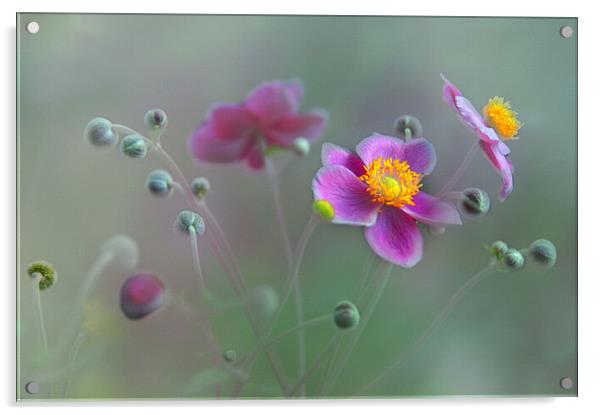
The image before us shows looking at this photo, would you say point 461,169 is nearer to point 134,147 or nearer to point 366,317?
point 366,317

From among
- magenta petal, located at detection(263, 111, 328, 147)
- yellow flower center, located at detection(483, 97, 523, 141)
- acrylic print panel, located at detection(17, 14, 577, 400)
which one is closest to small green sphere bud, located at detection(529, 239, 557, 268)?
acrylic print panel, located at detection(17, 14, 577, 400)

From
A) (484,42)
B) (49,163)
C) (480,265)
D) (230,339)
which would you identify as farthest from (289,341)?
(484,42)

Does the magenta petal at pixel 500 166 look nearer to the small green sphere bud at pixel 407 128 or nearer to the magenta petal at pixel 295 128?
the small green sphere bud at pixel 407 128

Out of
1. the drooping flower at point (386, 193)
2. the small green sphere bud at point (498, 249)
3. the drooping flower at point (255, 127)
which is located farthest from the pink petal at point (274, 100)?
the small green sphere bud at point (498, 249)

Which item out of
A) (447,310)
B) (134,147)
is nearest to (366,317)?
(447,310)

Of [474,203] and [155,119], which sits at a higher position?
[155,119]

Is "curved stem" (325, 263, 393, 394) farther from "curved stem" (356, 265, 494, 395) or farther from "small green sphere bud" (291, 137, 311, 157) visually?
"small green sphere bud" (291, 137, 311, 157)
